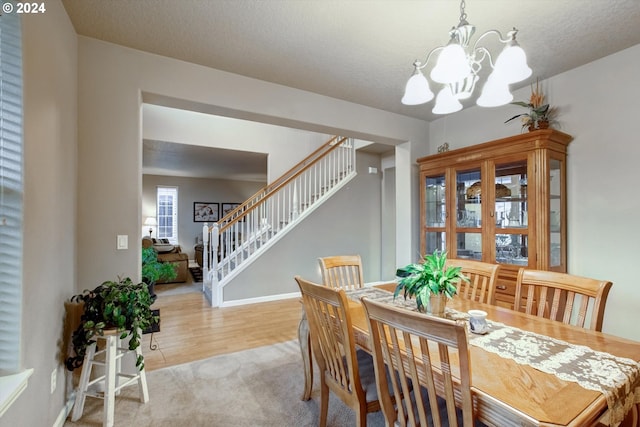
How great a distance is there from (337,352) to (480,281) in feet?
4.89

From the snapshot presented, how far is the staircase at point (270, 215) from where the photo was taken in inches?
180

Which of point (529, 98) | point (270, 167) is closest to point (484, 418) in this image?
point (529, 98)

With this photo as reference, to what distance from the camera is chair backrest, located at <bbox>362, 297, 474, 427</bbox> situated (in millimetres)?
852

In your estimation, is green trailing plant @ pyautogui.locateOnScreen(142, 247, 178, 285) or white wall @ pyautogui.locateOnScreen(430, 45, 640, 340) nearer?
white wall @ pyautogui.locateOnScreen(430, 45, 640, 340)

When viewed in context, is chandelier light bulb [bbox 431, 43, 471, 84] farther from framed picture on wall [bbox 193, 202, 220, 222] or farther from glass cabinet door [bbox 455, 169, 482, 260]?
framed picture on wall [bbox 193, 202, 220, 222]

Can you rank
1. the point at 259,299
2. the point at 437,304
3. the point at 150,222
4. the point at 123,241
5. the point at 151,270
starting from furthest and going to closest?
the point at 150,222 < the point at 259,299 < the point at 151,270 < the point at 123,241 < the point at 437,304

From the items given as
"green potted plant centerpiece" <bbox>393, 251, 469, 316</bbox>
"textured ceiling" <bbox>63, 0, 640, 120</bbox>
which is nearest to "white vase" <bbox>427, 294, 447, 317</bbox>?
"green potted plant centerpiece" <bbox>393, 251, 469, 316</bbox>

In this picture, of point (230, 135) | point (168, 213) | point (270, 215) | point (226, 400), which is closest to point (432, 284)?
point (226, 400)

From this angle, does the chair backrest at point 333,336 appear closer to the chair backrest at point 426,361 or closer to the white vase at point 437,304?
the chair backrest at point 426,361

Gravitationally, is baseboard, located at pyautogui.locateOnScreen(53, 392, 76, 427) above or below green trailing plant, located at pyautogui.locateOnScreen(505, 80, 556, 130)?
below

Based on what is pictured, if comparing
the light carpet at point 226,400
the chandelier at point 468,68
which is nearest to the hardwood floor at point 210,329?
the light carpet at point 226,400

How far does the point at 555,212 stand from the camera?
2625mm

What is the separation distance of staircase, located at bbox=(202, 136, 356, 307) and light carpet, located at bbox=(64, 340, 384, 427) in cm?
197

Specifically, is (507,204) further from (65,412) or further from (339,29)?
(65,412)
